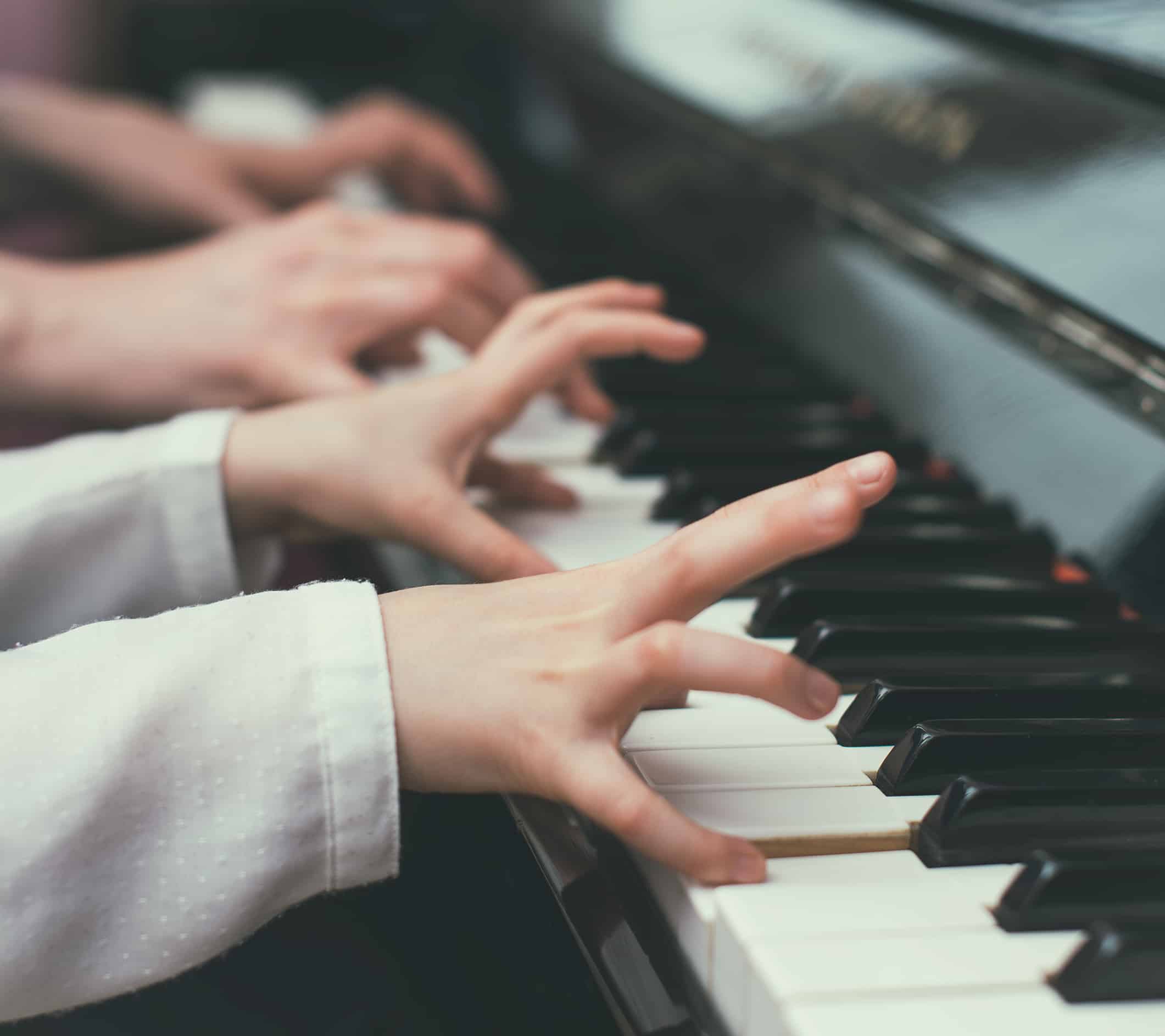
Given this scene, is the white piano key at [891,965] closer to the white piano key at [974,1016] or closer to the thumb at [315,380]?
the white piano key at [974,1016]

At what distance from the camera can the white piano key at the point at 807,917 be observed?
41 cm

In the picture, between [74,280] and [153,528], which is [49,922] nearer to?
[153,528]

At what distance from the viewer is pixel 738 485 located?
0.79 meters

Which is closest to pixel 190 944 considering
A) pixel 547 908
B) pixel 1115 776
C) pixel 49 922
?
pixel 49 922

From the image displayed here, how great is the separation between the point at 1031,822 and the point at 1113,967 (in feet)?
0.28

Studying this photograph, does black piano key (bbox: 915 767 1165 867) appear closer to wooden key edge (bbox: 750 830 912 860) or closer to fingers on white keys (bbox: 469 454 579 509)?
wooden key edge (bbox: 750 830 912 860)

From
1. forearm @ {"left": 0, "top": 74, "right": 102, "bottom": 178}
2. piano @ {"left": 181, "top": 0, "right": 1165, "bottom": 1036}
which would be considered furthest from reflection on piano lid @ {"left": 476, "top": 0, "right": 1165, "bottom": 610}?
forearm @ {"left": 0, "top": 74, "right": 102, "bottom": 178}

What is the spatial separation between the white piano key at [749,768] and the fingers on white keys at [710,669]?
0.18 feet

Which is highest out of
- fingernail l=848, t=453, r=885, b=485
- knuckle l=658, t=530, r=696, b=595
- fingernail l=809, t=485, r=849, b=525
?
fingernail l=848, t=453, r=885, b=485

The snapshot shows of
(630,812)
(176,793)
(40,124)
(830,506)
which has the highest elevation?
(830,506)

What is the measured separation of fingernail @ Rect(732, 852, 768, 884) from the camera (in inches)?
16.9

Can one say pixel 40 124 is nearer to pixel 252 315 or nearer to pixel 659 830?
pixel 252 315

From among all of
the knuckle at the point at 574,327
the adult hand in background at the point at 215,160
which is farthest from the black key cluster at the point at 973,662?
the adult hand in background at the point at 215,160

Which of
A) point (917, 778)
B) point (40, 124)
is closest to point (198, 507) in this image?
point (917, 778)
